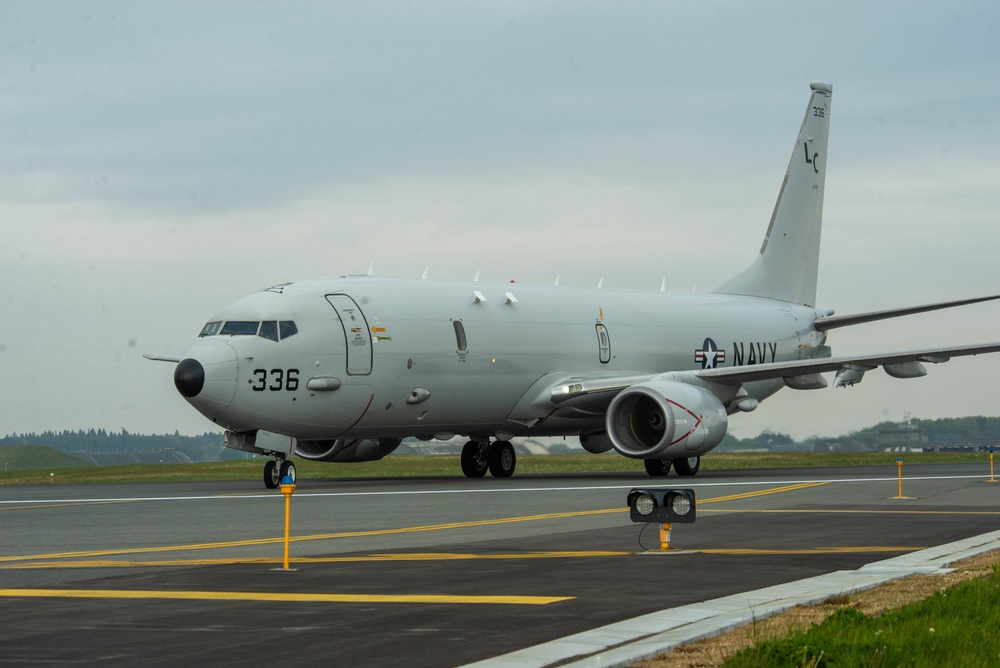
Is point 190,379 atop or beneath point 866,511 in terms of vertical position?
atop

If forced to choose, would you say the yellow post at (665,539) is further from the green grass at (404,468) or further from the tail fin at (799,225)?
the tail fin at (799,225)

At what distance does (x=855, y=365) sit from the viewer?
32.7 m

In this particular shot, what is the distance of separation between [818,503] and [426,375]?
1059 cm

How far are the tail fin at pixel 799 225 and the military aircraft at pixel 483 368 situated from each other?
3.25 m

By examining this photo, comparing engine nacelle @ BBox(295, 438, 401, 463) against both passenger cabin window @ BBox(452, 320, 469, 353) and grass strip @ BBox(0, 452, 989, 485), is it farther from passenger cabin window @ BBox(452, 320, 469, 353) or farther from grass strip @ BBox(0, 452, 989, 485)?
passenger cabin window @ BBox(452, 320, 469, 353)

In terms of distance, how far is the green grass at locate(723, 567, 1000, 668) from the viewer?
7254mm

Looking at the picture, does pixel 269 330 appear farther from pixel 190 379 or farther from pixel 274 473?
pixel 274 473

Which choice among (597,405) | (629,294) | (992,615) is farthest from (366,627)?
(629,294)

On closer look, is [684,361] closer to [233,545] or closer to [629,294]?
[629,294]

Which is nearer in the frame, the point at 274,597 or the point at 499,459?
the point at 274,597

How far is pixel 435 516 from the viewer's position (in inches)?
808

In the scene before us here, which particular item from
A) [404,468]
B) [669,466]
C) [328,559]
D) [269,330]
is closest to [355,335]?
[269,330]

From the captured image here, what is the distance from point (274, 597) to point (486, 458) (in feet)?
79.8

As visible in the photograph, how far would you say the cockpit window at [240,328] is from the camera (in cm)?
2755
